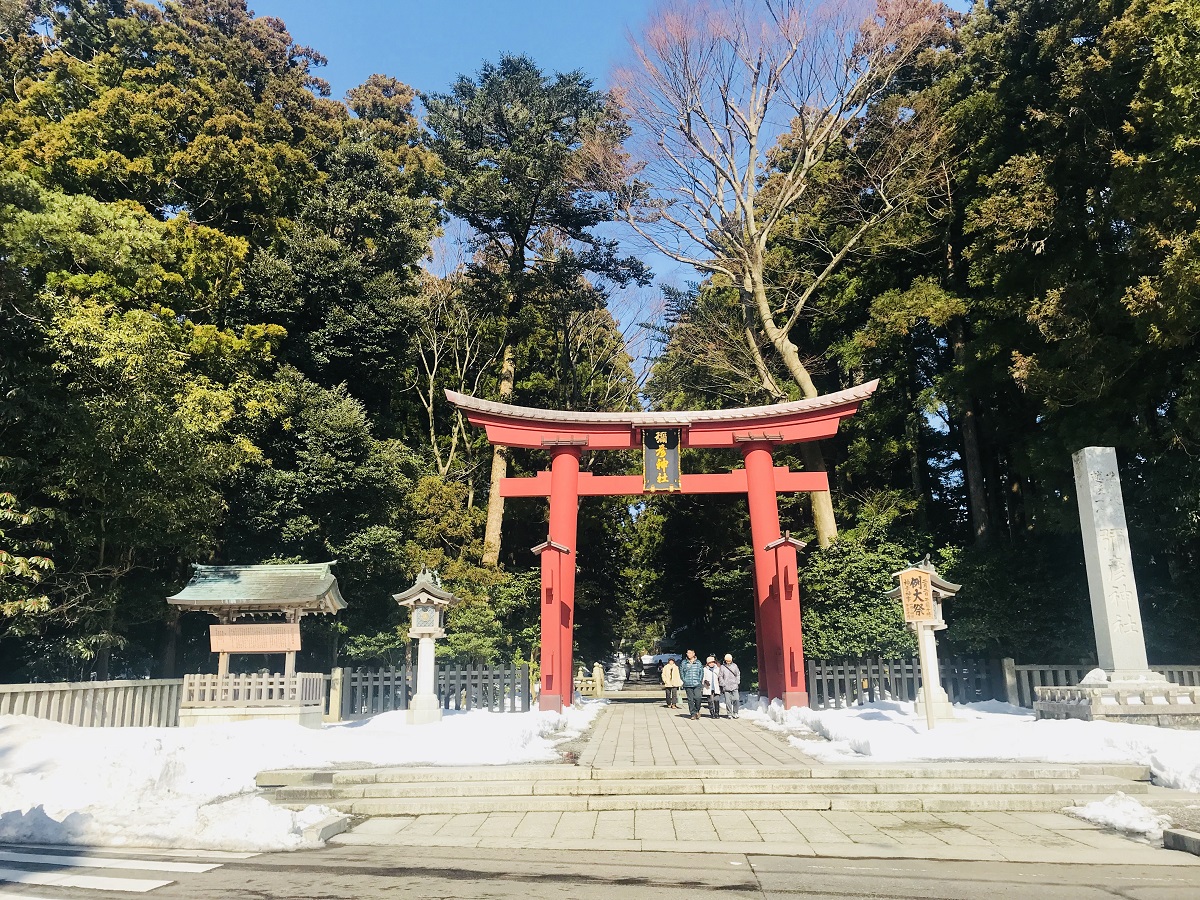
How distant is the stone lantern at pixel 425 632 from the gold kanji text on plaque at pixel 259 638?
1.98m

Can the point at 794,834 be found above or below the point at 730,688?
below

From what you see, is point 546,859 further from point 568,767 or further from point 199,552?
point 199,552

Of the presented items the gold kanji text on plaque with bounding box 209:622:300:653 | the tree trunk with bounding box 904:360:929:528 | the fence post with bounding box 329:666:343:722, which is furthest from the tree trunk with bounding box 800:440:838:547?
the gold kanji text on plaque with bounding box 209:622:300:653

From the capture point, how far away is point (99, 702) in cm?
1113

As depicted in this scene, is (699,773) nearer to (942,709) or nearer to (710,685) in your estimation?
(942,709)

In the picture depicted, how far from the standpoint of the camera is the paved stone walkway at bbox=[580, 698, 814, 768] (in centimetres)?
898

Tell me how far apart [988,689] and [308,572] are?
1328cm

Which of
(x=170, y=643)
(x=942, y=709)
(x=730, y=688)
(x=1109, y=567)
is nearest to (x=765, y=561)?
(x=730, y=688)

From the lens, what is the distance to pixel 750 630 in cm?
2362

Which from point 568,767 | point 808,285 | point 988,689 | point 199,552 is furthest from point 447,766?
point 808,285

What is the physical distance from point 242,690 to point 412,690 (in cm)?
399

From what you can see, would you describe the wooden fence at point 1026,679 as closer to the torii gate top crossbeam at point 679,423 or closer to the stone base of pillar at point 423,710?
the torii gate top crossbeam at point 679,423

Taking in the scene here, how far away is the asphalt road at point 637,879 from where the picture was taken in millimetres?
4633

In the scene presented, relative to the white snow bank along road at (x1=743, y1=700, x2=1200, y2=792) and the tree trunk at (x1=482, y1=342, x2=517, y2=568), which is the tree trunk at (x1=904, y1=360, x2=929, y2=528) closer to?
the white snow bank along road at (x1=743, y1=700, x2=1200, y2=792)
